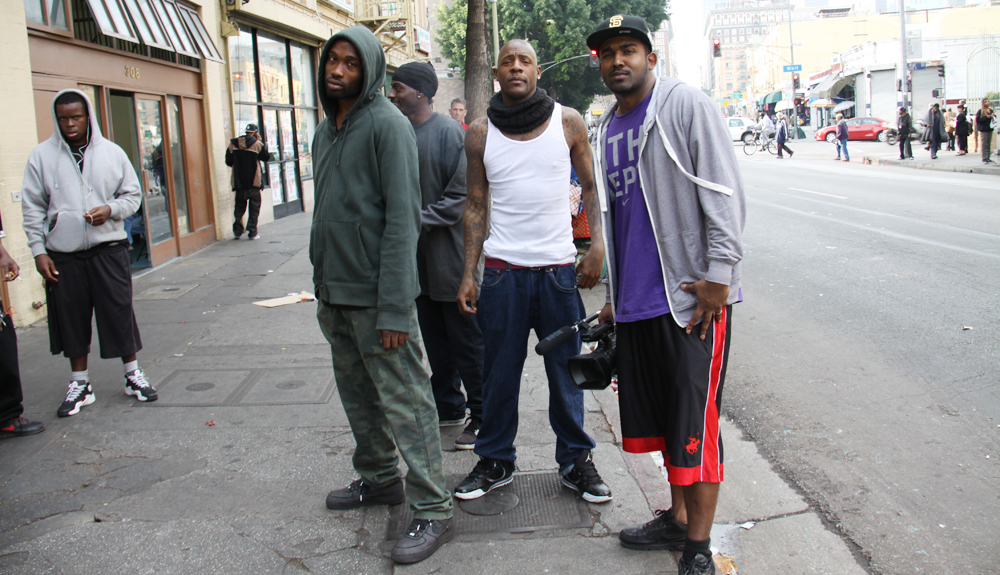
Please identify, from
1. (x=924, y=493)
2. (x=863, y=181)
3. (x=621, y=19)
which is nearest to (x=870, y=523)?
(x=924, y=493)

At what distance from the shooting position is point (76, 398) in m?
4.80

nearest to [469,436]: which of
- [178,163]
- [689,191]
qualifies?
[689,191]

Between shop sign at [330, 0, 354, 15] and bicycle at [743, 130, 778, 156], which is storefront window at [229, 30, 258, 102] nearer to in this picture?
shop sign at [330, 0, 354, 15]

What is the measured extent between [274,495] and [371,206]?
1496 mm

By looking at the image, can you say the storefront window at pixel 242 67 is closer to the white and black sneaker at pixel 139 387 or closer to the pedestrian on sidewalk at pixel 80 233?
the pedestrian on sidewalk at pixel 80 233

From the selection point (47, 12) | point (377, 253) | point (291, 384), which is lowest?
point (291, 384)

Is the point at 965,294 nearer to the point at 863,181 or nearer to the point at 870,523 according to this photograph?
the point at 870,523

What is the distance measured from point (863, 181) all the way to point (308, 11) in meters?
13.5

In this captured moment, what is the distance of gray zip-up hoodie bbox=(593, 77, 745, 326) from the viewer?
2.57 m

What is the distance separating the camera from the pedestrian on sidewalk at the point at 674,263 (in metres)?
2.59

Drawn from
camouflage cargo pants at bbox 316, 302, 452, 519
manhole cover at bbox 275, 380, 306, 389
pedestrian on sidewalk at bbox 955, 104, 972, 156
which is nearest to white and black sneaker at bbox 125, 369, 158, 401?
manhole cover at bbox 275, 380, 306, 389

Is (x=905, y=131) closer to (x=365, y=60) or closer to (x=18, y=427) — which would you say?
(x=365, y=60)

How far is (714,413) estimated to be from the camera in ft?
8.91

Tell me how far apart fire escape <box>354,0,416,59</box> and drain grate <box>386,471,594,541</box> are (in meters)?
17.7
